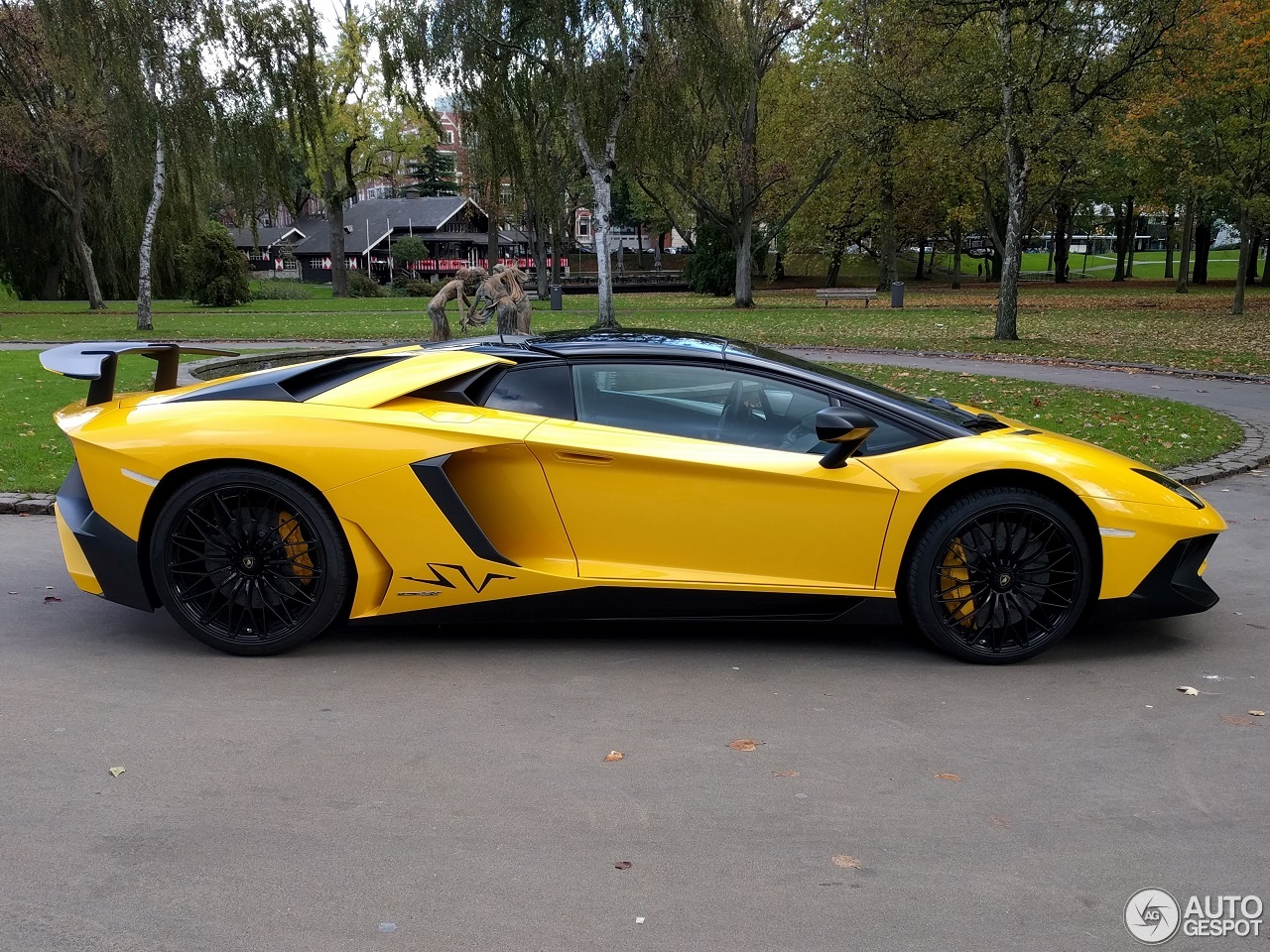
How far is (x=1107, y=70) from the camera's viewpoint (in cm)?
1897

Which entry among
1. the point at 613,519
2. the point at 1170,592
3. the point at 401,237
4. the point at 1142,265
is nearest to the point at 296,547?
the point at 613,519

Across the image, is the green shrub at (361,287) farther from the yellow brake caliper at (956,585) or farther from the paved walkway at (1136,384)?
the yellow brake caliper at (956,585)

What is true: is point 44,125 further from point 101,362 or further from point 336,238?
point 101,362

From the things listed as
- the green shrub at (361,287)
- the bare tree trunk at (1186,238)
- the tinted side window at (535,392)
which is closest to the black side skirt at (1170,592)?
the tinted side window at (535,392)

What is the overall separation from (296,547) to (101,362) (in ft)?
4.45

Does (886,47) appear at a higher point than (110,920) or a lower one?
higher

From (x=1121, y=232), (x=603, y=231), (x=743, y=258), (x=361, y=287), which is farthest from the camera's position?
(x=1121, y=232)

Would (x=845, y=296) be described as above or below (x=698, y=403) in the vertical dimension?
below

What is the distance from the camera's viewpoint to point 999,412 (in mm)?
11539

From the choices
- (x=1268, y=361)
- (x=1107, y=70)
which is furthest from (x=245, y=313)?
(x=1268, y=361)

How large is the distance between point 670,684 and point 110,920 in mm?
2179

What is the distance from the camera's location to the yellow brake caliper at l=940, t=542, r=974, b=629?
14.6 feet

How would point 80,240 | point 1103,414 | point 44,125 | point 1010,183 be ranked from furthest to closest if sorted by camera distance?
point 80,240 < point 44,125 < point 1010,183 < point 1103,414

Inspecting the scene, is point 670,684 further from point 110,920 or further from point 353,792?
point 110,920
